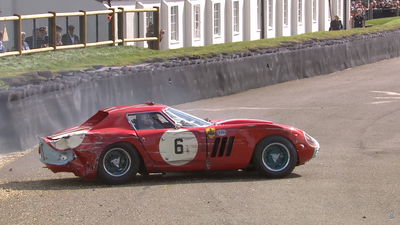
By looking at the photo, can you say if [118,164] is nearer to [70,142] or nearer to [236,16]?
[70,142]

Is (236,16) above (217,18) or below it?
above

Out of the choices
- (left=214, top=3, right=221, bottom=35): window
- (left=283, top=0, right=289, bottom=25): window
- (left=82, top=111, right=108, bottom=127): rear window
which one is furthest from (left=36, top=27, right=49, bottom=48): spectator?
(left=283, top=0, right=289, bottom=25): window

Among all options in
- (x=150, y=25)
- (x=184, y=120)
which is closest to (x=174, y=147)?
(x=184, y=120)

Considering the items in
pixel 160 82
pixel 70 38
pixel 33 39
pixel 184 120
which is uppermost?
pixel 70 38

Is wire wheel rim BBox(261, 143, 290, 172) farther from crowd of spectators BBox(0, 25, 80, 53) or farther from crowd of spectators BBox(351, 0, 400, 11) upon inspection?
crowd of spectators BBox(351, 0, 400, 11)

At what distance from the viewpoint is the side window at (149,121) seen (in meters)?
11.9

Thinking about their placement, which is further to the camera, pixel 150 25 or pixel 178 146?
pixel 150 25

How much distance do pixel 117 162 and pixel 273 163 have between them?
2.19 metres

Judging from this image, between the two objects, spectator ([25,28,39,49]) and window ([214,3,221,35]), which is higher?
window ([214,3,221,35])

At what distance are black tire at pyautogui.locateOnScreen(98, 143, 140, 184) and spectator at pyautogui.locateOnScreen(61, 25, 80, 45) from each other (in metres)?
14.1

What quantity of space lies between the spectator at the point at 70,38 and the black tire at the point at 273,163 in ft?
47.3

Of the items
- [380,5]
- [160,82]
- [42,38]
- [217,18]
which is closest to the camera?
[160,82]

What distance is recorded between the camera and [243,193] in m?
10.7

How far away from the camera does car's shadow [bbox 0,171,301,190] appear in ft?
Answer: 37.9
